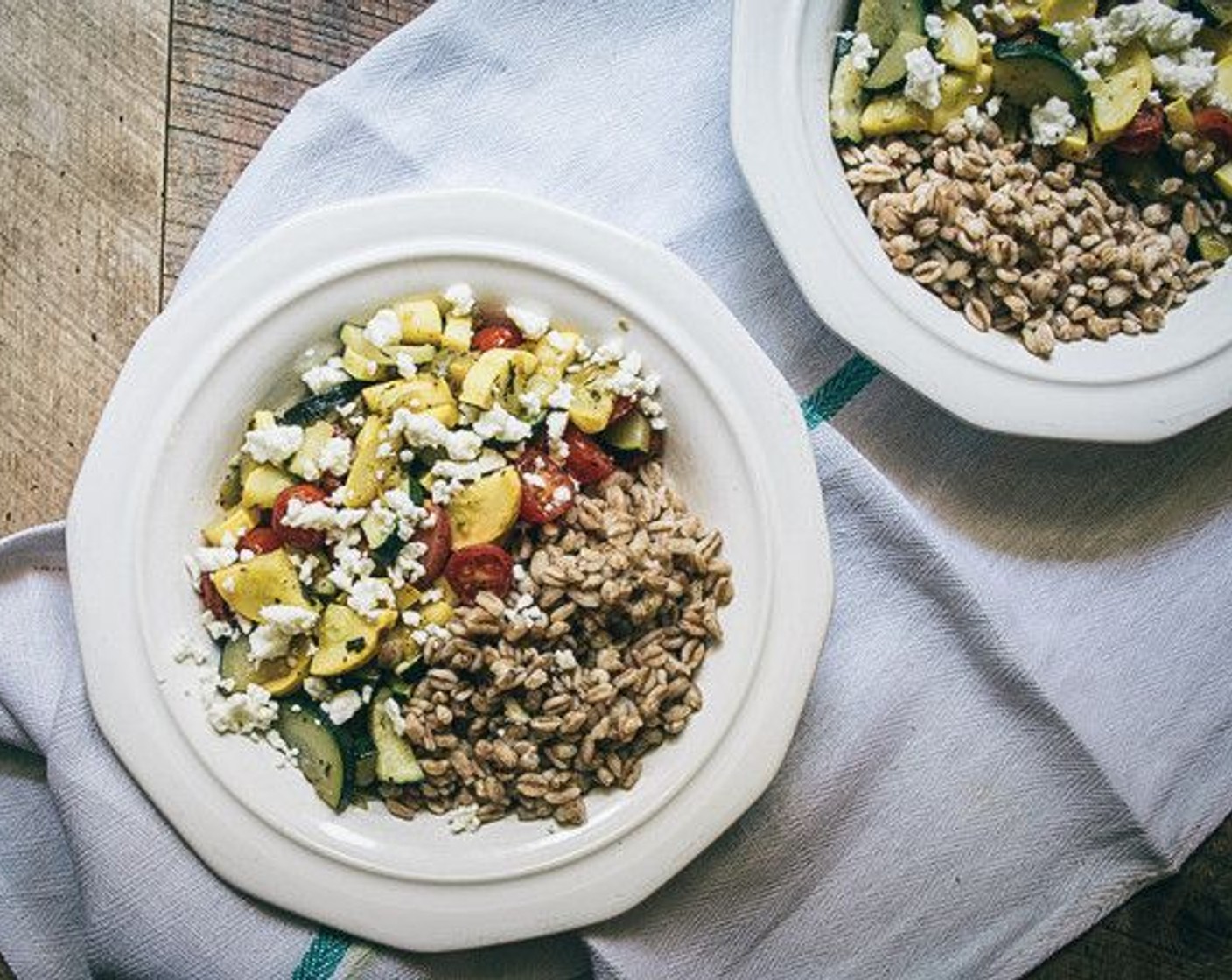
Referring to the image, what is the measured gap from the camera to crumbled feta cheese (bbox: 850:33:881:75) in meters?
1.44

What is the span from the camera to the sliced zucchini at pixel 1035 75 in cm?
144

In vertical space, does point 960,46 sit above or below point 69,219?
above

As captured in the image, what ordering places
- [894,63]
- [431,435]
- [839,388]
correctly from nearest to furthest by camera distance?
[431,435] < [894,63] < [839,388]

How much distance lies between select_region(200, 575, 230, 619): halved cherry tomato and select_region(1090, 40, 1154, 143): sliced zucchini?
1.05m

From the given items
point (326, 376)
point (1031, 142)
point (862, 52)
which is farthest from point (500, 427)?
point (1031, 142)

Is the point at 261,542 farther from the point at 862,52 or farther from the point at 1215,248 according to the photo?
the point at 1215,248

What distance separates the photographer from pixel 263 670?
138 centimetres

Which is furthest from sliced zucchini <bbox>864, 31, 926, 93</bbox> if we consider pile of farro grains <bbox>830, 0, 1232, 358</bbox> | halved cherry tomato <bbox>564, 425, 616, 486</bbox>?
halved cherry tomato <bbox>564, 425, 616, 486</bbox>

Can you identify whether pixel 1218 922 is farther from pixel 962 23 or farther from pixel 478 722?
pixel 962 23

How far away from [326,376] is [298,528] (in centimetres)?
16

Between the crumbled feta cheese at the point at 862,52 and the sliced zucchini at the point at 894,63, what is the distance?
0.5 inches

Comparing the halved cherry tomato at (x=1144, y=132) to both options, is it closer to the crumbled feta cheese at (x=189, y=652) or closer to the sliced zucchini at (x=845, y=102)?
the sliced zucchini at (x=845, y=102)

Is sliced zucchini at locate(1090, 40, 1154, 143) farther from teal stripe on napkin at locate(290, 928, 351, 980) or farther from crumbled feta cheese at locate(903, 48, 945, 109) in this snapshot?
teal stripe on napkin at locate(290, 928, 351, 980)

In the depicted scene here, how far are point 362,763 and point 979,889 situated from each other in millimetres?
746
